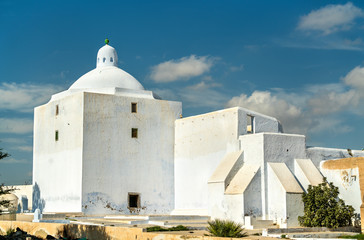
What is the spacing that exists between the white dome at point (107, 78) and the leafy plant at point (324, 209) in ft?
32.9

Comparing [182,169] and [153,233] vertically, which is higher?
[182,169]

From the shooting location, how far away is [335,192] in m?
17.4

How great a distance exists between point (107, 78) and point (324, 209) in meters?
11.6

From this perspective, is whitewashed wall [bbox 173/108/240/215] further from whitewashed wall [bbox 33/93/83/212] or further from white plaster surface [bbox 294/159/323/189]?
whitewashed wall [bbox 33/93/83/212]

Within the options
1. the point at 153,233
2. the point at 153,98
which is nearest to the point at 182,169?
the point at 153,98

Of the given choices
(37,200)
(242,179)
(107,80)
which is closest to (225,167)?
(242,179)

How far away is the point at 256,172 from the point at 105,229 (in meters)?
6.36

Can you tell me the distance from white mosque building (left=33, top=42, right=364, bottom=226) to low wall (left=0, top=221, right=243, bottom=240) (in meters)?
3.11

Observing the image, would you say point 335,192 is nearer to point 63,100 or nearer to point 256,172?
point 256,172

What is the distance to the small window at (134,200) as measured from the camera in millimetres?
21812

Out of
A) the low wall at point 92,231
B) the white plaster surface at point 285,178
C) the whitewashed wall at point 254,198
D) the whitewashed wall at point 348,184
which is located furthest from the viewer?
the whitewashed wall at point 348,184

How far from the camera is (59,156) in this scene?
883 inches

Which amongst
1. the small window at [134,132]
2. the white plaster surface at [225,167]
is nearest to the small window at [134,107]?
the small window at [134,132]

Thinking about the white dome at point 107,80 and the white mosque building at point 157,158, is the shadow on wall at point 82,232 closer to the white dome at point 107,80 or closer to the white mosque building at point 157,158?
the white mosque building at point 157,158
